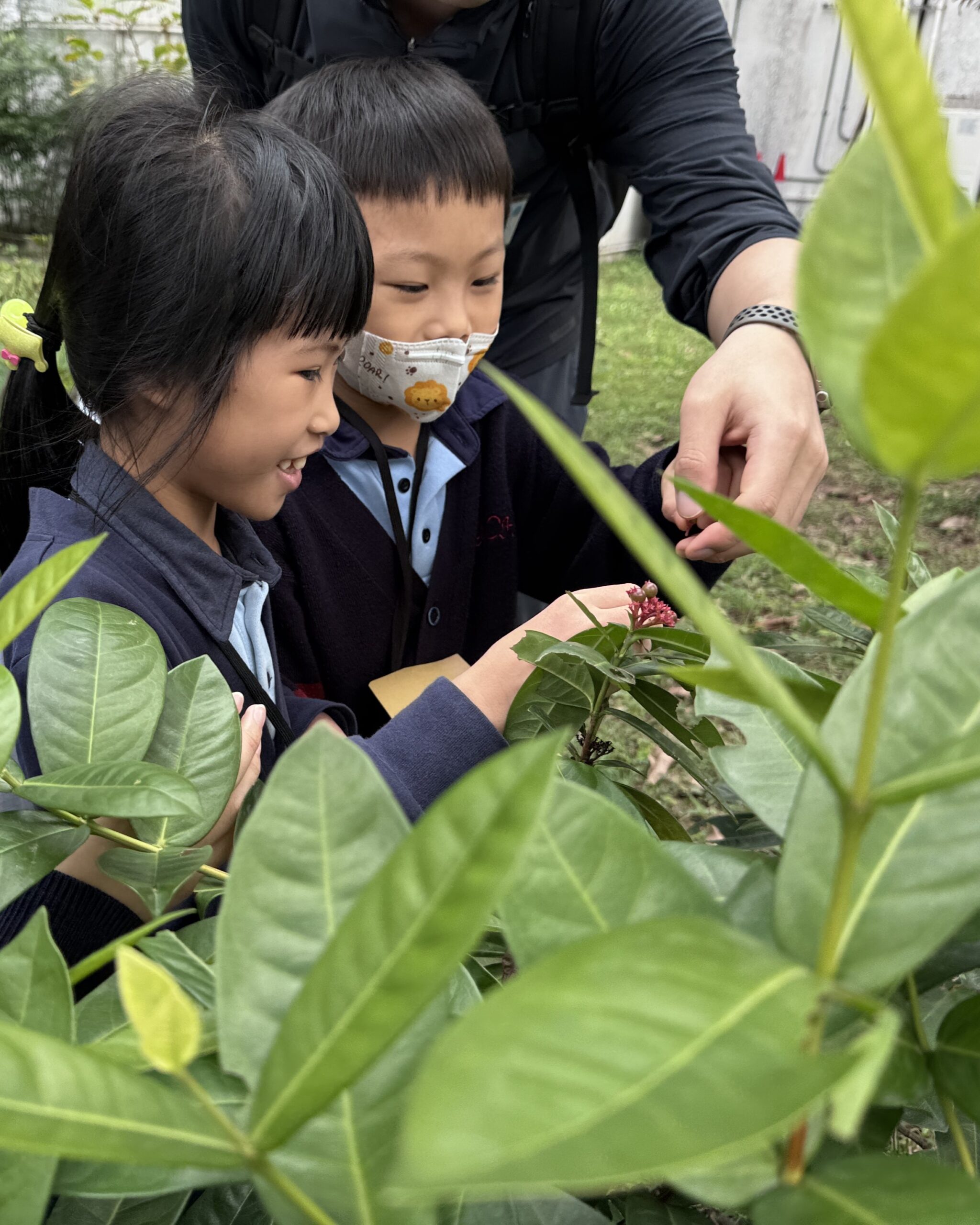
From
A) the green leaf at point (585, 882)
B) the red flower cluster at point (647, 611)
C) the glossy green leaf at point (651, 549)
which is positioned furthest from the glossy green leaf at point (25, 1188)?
the red flower cluster at point (647, 611)

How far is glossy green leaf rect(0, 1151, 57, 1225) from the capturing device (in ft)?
1.11

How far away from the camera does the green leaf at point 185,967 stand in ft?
1.43

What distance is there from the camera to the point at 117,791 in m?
0.51

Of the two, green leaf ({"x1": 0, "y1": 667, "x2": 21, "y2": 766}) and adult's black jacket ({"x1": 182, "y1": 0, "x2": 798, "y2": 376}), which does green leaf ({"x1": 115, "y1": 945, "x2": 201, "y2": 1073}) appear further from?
adult's black jacket ({"x1": 182, "y1": 0, "x2": 798, "y2": 376})

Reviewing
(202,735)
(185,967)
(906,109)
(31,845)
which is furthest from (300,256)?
(906,109)

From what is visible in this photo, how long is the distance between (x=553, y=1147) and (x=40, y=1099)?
0.15 meters

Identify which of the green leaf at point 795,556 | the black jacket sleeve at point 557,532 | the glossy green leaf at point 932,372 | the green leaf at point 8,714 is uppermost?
the glossy green leaf at point 932,372

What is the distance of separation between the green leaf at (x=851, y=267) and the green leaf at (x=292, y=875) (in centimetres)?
17

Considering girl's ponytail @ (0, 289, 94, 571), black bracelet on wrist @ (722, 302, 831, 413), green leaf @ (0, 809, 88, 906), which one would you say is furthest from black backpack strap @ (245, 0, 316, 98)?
green leaf @ (0, 809, 88, 906)

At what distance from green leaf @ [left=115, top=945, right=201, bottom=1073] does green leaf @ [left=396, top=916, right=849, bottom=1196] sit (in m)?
0.09

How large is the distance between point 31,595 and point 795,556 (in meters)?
0.29

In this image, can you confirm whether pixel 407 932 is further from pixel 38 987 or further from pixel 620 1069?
pixel 38 987

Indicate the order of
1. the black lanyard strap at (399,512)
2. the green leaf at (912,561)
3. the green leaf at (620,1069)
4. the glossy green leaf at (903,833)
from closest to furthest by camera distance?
the green leaf at (620,1069) < the glossy green leaf at (903,833) < the green leaf at (912,561) < the black lanyard strap at (399,512)

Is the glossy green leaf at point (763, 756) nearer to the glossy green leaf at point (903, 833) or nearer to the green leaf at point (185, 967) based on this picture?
the glossy green leaf at point (903, 833)
